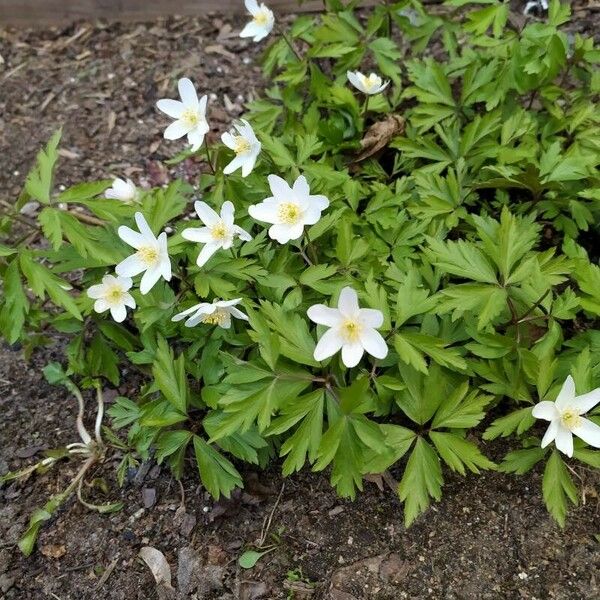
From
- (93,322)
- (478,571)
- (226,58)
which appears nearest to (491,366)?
(478,571)

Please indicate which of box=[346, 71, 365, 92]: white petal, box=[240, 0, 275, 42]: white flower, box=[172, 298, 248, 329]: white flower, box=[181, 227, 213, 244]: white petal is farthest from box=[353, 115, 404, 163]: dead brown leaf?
box=[172, 298, 248, 329]: white flower

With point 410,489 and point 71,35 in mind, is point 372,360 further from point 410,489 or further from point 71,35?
point 71,35

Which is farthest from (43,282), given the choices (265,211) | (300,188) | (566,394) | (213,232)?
(566,394)

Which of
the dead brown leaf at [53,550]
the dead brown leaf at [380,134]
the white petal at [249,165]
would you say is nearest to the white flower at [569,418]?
the white petal at [249,165]

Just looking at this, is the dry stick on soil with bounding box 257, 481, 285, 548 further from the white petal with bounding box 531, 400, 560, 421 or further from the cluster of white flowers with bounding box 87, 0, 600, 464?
the white petal with bounding box 531, 400, 560, 421

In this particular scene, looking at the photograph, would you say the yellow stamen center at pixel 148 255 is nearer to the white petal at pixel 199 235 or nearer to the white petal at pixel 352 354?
the white petal at pixel 199 235

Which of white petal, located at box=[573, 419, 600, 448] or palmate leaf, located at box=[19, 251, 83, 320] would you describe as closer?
white petal, located at box=[573, 419, 600, 448]

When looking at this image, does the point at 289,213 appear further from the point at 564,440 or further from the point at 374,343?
the point at 564,440
